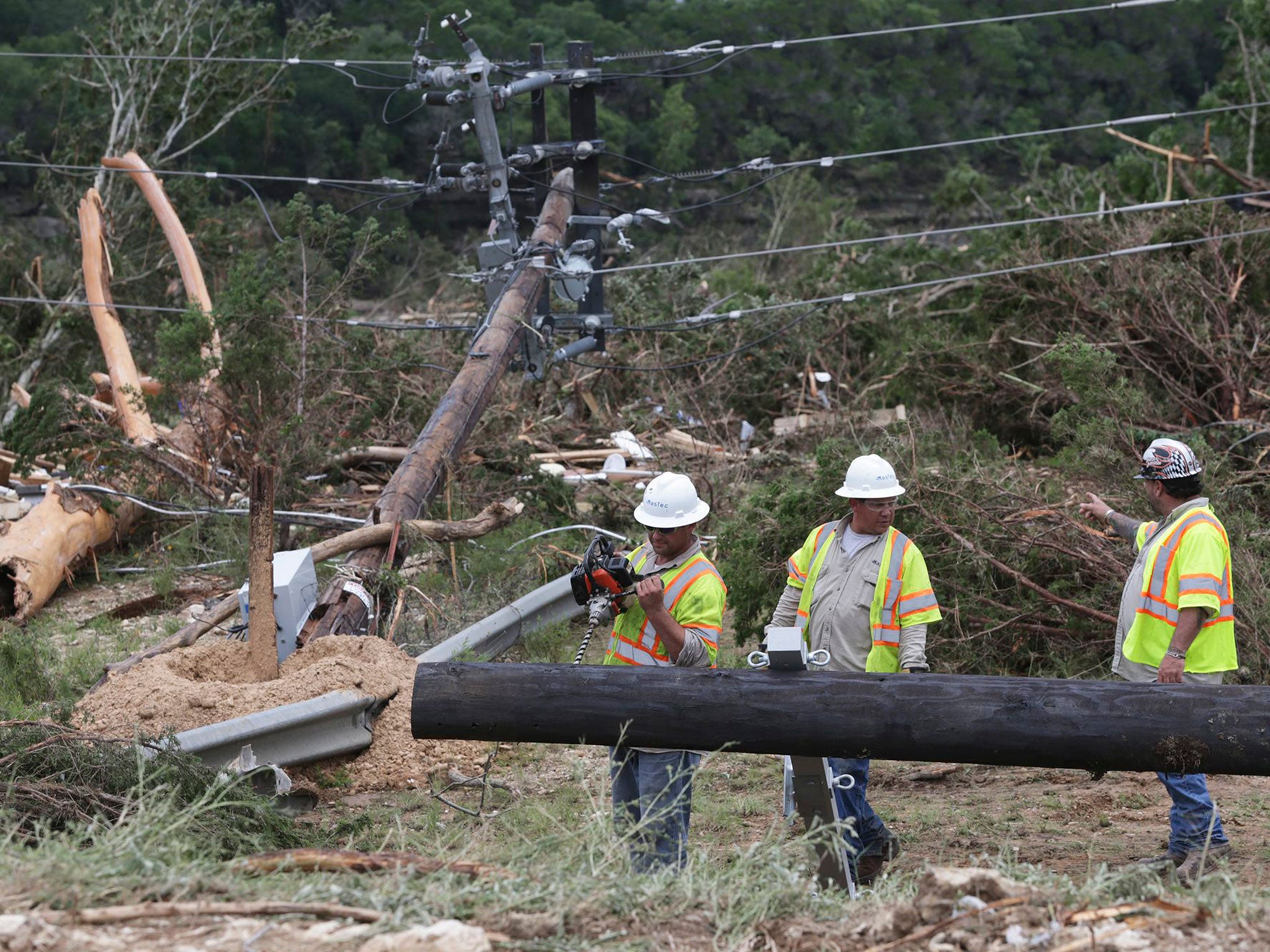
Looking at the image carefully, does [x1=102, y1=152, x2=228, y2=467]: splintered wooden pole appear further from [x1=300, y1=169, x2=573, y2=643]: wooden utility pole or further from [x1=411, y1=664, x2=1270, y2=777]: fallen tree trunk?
[x1=411, y1=664, x2=1270, y2=777]: fallen tree trunk

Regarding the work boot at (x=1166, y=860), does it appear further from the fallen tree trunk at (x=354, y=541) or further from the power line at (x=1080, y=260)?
the power line at (x=1080, y=260)

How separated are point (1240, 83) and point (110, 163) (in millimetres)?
14184

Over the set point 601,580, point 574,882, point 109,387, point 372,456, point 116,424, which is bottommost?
point 372,456

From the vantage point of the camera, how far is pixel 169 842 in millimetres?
4289

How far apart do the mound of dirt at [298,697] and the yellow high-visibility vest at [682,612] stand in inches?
77.9

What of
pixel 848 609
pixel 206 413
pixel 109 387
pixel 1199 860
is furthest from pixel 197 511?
pixel 1199 860

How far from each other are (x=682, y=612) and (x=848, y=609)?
81cm

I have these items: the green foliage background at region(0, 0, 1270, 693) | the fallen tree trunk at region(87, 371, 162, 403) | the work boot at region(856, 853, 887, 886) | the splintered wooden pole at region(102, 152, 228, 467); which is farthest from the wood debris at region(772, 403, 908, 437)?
the work boot at region(856, 853, 887, 886)

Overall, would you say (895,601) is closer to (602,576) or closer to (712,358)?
(602,576)

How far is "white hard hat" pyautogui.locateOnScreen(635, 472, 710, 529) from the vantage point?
5.40m

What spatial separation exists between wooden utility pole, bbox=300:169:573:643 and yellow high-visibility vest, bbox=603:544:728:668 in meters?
3.28

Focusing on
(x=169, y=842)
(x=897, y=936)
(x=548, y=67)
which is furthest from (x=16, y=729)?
(x=548, y=67)

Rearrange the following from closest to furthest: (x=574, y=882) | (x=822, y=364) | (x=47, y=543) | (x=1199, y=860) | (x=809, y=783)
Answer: (x=574, y=882) < (x=809, y=783) < (x=1199, y=860) < (x=47, y=543) < (x=822, y=364)

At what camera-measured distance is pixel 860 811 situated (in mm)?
5836
